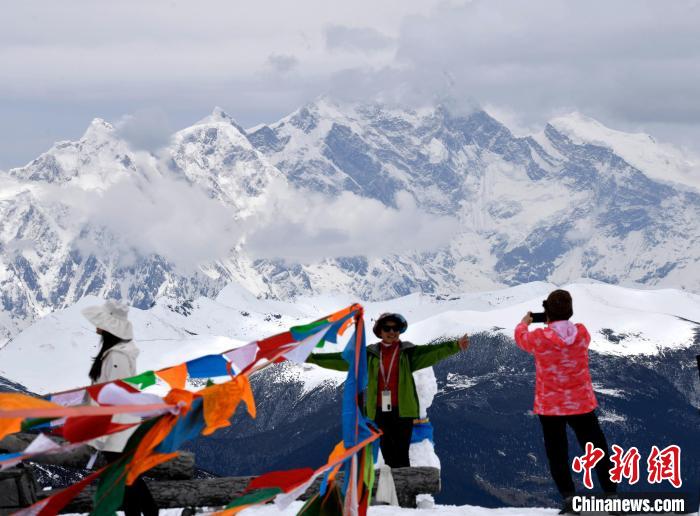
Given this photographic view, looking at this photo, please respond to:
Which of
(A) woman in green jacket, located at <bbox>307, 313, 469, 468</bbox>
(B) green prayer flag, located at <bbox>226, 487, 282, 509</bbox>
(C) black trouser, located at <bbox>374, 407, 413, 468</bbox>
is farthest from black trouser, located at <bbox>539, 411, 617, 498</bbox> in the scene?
(B) green prayer flag, located at <bbox>226, 487, 282, 509</bbox>

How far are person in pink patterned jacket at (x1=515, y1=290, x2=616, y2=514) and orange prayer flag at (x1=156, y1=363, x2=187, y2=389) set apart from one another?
4.05 metres

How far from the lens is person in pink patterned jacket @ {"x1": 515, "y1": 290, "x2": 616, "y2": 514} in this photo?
43.9ft

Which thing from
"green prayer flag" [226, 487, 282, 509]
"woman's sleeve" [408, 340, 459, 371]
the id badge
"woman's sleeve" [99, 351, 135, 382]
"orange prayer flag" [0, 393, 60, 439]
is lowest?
"green prayer flag" [226, 487, 282, 509]

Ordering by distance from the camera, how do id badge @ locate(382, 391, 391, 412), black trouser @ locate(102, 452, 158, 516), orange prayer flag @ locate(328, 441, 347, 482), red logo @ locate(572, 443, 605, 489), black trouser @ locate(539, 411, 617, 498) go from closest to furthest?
orange prayer flag @ locate(328, 441, 347, 482) → black trouser @ locate(102, 452, 158, 516) → red logo @ locate(572, 443, 605, 489) → black trouser @ locate(539, 411, 617, 498) → id badge @ locate(382, 391, 391, 412)

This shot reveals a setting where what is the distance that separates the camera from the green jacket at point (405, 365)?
567 inches

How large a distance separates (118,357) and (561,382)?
509 cm

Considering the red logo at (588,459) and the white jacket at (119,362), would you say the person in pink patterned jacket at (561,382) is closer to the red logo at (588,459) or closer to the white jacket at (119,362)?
the red logo at (588,459)

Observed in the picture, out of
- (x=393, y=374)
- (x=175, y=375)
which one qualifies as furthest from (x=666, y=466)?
(x=175, y=375)

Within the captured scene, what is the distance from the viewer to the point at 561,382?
529 inches

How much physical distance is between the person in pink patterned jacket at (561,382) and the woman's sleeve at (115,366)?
4493 mm

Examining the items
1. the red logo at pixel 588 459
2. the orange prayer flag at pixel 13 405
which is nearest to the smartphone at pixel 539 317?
the red logo at pixel 588 459

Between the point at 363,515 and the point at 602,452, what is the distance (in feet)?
9.35

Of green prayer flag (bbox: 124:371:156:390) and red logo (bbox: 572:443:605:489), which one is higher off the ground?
green prayer flag (bbox: 124:371:156:390)

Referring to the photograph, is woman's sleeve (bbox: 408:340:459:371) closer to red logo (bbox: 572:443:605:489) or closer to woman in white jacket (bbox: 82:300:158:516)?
red logo (bbox: 572:443:605:489)
